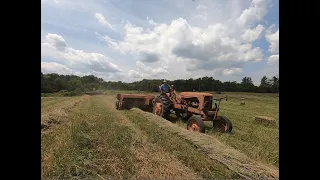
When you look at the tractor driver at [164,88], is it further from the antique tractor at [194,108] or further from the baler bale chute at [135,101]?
the baler bale chute at [135,101]

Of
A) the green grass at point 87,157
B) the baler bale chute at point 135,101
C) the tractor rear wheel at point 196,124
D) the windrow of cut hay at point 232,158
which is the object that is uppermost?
the baler bale chute at point 135,101

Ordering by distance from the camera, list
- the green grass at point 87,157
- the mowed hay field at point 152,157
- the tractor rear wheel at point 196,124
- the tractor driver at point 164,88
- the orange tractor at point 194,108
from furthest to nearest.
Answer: the tractor driver at point 164,88, the orange tractor at point 194,108, the tractor rear wheel at point 196,124, the mowed hay field at point 152,157, the green grass at point 87,157

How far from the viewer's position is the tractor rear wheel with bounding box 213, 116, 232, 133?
7780mm

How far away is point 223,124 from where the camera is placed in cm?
806

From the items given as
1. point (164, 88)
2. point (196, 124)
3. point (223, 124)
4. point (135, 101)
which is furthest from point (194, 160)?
point (135, 101)

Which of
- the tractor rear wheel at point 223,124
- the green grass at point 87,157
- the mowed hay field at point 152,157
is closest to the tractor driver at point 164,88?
the tractor rear wheel at point 223,124

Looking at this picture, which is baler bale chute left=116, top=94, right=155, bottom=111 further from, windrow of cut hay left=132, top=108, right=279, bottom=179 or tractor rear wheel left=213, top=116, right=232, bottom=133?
windrow of cut hay left=132, top=108, right=279, bottom=179

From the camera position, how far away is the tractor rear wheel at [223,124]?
778 cm

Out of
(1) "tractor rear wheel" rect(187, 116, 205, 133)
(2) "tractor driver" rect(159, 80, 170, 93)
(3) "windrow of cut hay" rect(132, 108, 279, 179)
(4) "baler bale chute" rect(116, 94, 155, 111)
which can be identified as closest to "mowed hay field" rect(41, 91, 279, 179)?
(3) "windrow of cut hay" rect(132, 108, 279, 179)
